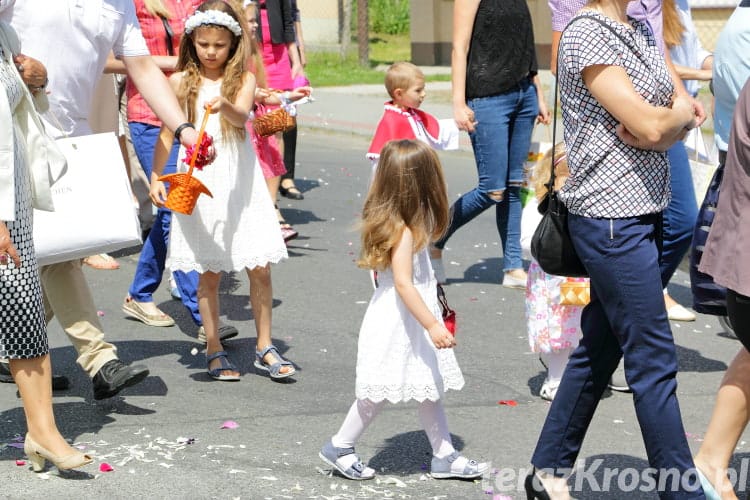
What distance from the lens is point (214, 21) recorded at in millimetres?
5555

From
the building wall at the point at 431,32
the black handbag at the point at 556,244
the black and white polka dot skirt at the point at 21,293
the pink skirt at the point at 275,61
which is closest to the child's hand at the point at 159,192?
the black and white polka dot skirt at the point at 21,293

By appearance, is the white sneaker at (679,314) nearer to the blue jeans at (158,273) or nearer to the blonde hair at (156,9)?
the blue jeans at (158,273)

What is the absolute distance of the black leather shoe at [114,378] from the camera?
503cm

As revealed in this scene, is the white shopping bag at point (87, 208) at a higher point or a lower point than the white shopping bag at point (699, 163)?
higher

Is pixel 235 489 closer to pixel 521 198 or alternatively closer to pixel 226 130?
pixel 226 130

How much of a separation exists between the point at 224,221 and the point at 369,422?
61.9 inches

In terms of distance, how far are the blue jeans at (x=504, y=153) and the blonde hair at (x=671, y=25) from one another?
1167mm

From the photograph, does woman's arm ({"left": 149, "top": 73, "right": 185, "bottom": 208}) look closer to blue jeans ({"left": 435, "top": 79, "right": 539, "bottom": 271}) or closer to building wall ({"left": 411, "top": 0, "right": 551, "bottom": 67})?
blue jeans ({"left": 435, "top": 79, "right": 539, "bottom": 271})

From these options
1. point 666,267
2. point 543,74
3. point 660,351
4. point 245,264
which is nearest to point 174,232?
point 245,264

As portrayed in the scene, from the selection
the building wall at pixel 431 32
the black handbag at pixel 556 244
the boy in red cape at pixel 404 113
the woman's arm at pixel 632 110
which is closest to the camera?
the woman's arm at pixel 632 110

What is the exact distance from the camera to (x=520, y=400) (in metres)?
5.41

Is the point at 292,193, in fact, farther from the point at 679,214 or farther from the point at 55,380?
the point at 679,214

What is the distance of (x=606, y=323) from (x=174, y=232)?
94.9 inches

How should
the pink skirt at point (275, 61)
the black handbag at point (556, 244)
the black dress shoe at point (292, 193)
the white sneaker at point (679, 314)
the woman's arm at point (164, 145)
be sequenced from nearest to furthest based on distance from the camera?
the black handbag at point (556, 244), the woman's arm at point (164, 145), the white sneaker at point (679, 314), the pink skirt at point (275, 61), the black dress shoe at point (292, 193)
